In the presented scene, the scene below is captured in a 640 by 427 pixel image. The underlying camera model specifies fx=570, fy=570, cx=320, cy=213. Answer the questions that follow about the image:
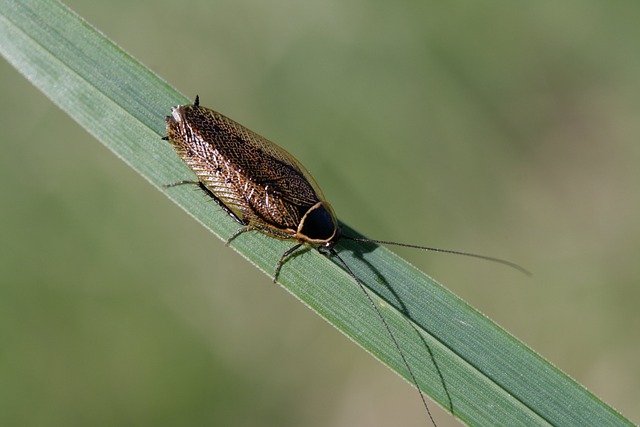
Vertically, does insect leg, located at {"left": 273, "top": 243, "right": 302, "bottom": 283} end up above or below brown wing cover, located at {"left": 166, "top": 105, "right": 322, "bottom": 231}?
below

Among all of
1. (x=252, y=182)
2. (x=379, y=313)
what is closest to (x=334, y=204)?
(x=252, y=182)

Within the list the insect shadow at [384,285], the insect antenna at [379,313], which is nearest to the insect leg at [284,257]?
the insect antenna at [379,313]

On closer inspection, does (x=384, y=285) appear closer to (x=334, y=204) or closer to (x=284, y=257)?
(x=284, y=257)

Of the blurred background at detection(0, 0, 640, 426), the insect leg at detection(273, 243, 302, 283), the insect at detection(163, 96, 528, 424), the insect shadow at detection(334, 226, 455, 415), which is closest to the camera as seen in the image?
the insect shadow at detection(334, 226, 455, 415)

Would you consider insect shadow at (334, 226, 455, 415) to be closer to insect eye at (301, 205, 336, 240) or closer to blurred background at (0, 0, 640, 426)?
insect eye at (301, 205, 336, 240)

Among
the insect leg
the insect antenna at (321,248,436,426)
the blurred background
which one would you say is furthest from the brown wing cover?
the blurred background

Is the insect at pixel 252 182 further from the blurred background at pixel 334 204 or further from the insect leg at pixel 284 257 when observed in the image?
the blurred background at pixel 334 204

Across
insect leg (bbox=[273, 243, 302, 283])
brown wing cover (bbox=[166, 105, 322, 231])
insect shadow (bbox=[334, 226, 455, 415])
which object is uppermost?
insect shadow (bbox=[334, 226, 455, 415])
